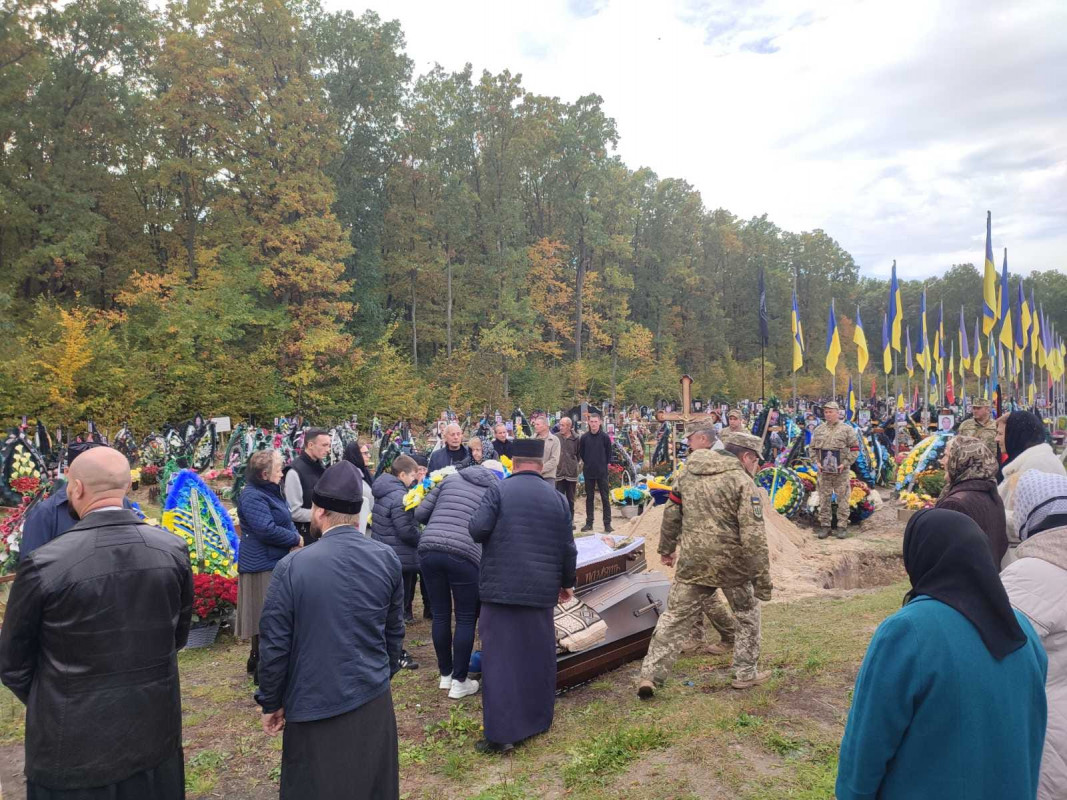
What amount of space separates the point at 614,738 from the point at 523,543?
4.03 ft

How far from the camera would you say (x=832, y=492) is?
10836mm

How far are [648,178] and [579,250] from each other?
15.9m

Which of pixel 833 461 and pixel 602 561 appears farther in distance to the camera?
pixel 833 461

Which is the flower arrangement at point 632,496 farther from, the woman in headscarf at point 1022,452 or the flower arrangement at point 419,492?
the woman in headscarf at point 1022,452

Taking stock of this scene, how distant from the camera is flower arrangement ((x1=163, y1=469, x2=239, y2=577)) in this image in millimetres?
6234

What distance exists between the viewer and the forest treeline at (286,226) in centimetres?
2466

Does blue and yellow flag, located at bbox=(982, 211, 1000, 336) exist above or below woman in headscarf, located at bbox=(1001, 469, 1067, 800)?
above

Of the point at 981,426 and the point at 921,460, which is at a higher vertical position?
the point at 981,426

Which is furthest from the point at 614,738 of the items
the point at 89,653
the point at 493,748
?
the point at 89,653

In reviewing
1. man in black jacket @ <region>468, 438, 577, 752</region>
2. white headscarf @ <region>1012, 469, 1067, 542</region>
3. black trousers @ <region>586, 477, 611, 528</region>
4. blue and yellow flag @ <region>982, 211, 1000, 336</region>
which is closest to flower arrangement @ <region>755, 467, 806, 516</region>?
black trousers @ <region>586, 477, 611, 528</region>

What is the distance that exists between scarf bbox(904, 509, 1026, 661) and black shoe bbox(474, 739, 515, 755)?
3054mm

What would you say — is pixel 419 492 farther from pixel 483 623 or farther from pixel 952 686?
pixel 952 686

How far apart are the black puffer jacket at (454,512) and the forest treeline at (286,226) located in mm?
17399

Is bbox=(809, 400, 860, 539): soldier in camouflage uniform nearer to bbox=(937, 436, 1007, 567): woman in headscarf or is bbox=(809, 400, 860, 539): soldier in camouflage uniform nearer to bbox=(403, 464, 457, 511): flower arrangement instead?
bbox=(937, 436, 1007, 567): woman in headscarf
